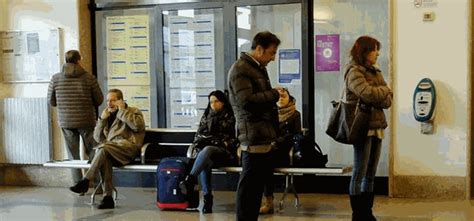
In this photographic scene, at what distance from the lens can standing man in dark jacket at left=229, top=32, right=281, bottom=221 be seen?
15.8 feet

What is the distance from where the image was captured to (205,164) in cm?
619

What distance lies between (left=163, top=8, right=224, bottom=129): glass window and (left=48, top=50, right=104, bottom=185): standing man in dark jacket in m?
0.85

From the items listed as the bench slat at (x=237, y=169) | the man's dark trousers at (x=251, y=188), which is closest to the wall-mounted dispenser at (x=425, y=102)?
the bench slat at (x=237, y=169)

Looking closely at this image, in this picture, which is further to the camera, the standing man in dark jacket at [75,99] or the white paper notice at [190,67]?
the white paper notice at [190,67]

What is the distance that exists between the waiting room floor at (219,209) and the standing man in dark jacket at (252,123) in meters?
1.09

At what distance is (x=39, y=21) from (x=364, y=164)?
14.5 ft

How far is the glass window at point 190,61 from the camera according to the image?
7543mm

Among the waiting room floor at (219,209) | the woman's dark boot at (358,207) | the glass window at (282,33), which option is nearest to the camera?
the woman's dark boot at (358,207)

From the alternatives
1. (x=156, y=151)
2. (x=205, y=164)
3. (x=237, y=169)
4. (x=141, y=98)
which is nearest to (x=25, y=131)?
(x=141, y=98)

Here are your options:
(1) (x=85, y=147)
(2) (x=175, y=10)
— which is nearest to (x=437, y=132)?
(2) (x=175, y=10)

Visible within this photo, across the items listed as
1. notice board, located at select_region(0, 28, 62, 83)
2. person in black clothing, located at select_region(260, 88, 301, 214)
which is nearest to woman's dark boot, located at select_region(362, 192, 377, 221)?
person in black clothing, located at select_region(260, 88, 301, 214)

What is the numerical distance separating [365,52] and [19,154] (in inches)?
180

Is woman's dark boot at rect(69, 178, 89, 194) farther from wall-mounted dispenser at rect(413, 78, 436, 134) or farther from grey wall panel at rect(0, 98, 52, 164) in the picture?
→ wall-mounted dispenser at rect(413, 78, 436, 134)

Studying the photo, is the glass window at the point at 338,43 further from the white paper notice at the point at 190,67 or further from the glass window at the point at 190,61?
the white paper notice at the point at 190,67
